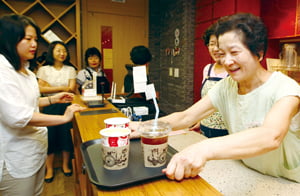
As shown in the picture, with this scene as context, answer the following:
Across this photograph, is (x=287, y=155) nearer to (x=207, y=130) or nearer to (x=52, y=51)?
(x=207, y=130)

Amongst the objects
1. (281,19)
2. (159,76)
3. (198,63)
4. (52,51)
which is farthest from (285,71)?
(52,51)

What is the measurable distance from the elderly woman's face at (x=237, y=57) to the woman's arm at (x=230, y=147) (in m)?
0.21

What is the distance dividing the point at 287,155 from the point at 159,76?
4.06 m

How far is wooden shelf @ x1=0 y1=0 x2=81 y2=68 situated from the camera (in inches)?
139

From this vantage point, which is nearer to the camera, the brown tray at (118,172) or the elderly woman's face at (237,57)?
the brown tray at (118,172)

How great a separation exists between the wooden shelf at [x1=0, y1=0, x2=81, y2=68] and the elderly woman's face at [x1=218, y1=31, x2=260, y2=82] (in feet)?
11.0

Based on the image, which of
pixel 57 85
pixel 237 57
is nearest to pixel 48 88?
pixel 57 85

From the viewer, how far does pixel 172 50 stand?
4324mm

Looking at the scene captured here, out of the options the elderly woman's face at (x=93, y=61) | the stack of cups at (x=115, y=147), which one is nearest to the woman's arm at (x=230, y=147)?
the stack of cups at (x=115, y=147)

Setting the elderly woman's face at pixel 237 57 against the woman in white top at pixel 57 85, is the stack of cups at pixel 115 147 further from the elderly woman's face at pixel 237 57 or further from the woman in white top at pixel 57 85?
the woman in white top at pixel 57 85

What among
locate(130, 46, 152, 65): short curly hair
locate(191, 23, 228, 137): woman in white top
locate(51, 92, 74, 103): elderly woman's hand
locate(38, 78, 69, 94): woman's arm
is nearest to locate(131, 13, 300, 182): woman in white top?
locate(191, 23, 228, 137): woman in white top

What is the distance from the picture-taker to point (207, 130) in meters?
1.81

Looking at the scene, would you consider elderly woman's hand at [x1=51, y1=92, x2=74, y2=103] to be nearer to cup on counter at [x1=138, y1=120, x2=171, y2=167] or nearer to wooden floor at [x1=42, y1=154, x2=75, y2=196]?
wooden floor at [x1=42, y1=154, x2=75, y2=196]

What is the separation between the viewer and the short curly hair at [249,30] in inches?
32.9
